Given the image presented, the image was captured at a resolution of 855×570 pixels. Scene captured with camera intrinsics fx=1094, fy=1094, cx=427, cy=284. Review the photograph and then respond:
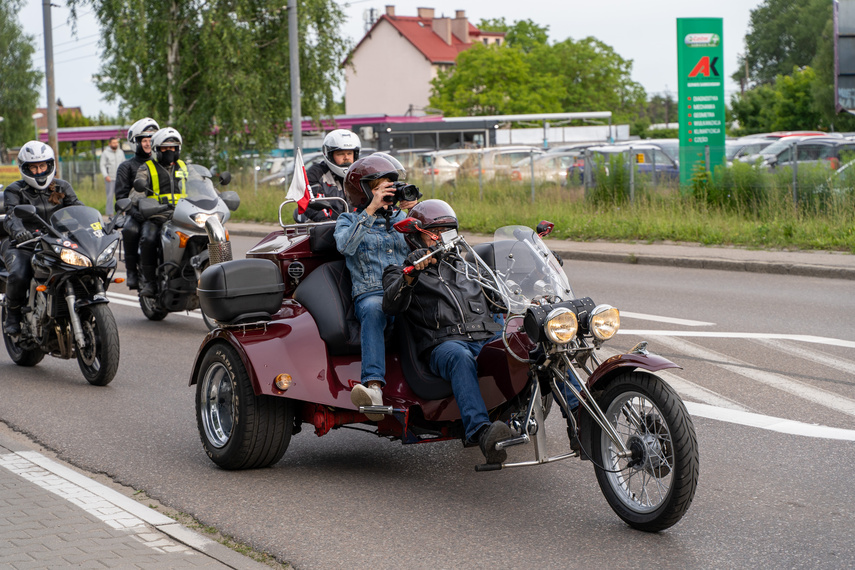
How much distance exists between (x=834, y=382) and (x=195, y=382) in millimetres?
4323

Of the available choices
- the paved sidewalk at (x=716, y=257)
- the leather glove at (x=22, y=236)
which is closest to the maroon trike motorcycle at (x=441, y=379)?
the leather glove at (x=22, y=236)

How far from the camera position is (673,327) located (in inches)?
403

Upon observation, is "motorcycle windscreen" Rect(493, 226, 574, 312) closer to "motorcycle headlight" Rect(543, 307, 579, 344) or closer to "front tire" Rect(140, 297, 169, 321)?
"motorcycle headlight" Rect(543, 307, 579, 344)

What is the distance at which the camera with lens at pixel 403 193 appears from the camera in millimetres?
5602

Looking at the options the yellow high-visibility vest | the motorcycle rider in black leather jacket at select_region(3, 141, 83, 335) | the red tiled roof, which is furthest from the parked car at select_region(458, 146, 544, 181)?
the red tiled roof

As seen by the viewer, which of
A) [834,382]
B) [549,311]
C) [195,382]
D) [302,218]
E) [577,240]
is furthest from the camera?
[577,240]

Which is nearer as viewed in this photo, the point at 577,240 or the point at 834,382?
the point at 834,382

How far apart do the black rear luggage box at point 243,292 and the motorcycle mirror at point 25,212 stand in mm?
3042

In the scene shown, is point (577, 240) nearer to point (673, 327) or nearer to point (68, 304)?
point (673, 327)

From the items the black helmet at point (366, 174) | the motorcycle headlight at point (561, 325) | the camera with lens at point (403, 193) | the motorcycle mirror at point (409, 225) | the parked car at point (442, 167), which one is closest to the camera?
the motorcycle headlight at point (561, 325)

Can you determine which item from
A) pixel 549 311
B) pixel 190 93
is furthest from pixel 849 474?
pixel 190 93

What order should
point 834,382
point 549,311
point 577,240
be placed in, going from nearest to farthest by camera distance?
point 549,311 → point 834,382 → point 577,240

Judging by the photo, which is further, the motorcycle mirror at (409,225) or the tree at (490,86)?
the tree at (490,86)

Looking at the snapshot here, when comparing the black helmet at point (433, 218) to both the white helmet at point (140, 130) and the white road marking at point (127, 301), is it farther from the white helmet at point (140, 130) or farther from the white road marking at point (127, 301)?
the white road marking at point (127, 301)
